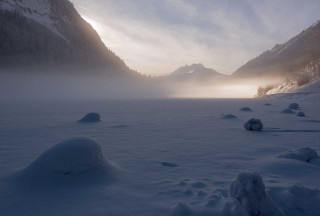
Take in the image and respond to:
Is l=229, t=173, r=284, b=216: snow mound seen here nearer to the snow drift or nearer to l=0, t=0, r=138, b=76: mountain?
the snow drift

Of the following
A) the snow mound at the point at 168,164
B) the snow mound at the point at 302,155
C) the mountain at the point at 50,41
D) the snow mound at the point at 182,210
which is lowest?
the snow mound at the point at 168,164

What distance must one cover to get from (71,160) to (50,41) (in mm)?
88941

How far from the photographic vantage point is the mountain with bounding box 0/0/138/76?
7219cm

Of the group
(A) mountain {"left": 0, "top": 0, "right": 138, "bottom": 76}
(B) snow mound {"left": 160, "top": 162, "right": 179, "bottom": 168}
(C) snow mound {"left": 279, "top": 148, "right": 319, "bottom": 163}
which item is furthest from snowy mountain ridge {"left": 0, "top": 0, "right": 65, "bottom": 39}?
(C) snow mound {"left": 279, "top": 148, "right": 319, "bottom": 163}

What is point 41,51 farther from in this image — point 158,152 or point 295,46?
point 295,46

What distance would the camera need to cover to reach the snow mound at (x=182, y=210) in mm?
2549

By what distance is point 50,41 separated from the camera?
82.1 m

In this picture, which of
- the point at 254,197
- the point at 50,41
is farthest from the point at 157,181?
the point at 50,41

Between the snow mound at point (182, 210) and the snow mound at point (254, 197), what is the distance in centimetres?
55

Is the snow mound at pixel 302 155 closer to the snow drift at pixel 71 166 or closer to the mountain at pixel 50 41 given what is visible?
the snow drift at pixel 71 166

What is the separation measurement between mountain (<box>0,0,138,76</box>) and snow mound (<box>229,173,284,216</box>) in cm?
8048

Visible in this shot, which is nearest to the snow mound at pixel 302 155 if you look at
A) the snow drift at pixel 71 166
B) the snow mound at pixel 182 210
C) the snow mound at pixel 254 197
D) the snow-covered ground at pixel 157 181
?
the snow-covered ground at pixel 157 181

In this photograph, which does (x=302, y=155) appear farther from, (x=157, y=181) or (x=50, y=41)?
(x=50, y=41)

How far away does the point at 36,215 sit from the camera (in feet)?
8.43
